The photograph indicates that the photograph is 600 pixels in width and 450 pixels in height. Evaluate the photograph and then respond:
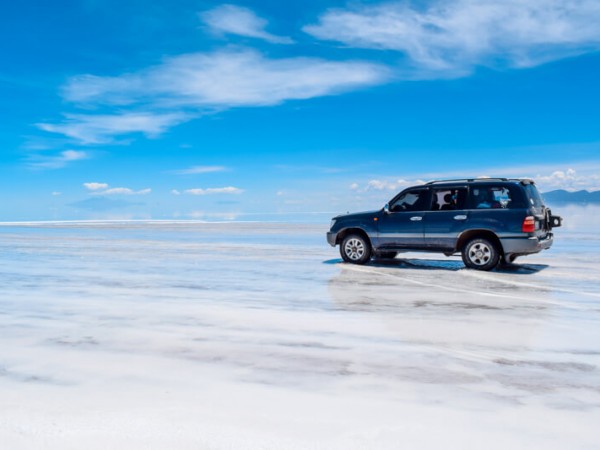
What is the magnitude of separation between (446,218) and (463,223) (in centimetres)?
43

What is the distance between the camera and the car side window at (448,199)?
41.7ft

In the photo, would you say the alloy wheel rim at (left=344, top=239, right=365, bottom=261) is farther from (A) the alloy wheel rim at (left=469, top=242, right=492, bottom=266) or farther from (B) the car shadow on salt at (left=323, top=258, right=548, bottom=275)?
(A) the alloy wheel rim at (left=469, top=242, right=492, bottom=266)

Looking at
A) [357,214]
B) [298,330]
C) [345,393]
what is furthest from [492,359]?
[357,214]

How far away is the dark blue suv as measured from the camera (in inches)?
470

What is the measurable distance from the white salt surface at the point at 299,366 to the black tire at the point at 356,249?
12.6ft

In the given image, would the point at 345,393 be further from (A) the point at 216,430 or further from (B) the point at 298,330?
(B) the point at 298,330

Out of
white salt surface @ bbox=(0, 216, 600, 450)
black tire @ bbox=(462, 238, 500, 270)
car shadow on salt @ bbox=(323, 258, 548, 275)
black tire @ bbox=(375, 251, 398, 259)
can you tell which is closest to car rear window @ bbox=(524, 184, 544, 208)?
black tire @ bbox=(462, 238, 500, 270)

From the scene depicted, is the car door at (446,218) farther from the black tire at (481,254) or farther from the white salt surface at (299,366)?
the white salt surface at (299,366)

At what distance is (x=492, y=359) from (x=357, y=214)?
9174 millimetres

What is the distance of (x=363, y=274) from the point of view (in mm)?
11828

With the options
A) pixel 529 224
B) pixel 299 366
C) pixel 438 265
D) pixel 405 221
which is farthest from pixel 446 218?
pixel 299 366

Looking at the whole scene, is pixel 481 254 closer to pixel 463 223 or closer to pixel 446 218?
pixel 463 223

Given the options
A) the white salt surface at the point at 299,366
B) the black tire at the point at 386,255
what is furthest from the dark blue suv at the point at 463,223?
the white salt surface at the point at 299,366

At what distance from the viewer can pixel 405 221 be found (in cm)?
1323
